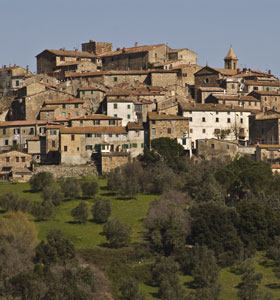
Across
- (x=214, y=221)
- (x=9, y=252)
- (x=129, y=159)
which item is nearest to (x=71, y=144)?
(x=129, y=159)

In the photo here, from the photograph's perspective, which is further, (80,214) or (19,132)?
(19,132)

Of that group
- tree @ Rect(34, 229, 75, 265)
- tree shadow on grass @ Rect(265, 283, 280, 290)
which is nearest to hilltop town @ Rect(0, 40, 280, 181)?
tree @ Rect(34, 229, 75, 265)

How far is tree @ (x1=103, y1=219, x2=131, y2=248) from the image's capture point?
53.5 metres

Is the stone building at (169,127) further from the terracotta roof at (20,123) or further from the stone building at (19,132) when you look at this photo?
the terracotta roof at (20,123)

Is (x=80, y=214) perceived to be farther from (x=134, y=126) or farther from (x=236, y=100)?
(x=236, y=100)

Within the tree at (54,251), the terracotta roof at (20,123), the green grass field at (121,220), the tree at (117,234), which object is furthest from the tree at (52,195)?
the terracotta roof at (20,123)

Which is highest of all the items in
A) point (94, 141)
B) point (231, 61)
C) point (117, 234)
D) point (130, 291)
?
point (231, 61)

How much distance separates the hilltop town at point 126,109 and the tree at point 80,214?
Answer: 35.2ft

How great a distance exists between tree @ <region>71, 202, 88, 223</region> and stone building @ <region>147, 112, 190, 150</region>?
14.4 m

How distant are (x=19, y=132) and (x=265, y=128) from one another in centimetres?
2103

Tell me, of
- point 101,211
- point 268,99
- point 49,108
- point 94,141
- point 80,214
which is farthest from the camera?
point 268,99

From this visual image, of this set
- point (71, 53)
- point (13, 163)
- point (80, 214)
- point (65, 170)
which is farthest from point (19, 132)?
point (71, 53)

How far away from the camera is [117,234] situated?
5366 centimetres

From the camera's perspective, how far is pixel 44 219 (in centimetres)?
5784
